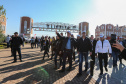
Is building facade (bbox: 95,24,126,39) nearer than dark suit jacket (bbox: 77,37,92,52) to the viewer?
No

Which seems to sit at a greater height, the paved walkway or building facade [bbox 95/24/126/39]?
building facade [bbox 95/24/126/39]

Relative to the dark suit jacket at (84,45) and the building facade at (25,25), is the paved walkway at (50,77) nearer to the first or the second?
the dark suit jacket at (84,45)

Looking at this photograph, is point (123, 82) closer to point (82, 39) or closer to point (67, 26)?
point (82, 39)

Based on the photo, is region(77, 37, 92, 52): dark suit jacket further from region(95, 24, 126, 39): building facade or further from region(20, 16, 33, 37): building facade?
region(95, 24, 126, 39): building facade

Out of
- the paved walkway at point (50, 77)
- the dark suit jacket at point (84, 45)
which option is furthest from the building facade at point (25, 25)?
the dark suit jacket at point (84, 45)

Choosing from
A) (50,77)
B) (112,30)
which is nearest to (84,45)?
(50,77)

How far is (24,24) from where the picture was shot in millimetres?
46031

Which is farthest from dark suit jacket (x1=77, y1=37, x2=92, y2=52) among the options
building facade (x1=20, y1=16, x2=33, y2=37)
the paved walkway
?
building facade (x1=20, y1=16, x2=33, y2=37)

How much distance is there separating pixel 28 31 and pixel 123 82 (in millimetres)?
45313

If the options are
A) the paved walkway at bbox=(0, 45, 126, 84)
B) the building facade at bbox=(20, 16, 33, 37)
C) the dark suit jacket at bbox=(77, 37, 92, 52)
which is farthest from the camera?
the building facade at bbox=(20, 16, 33, 37)

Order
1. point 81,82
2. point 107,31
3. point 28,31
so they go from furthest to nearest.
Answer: point 107,31, point 28,31, point 81,82

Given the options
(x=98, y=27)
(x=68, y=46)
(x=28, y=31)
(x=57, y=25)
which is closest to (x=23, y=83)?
(x=68, y=46)

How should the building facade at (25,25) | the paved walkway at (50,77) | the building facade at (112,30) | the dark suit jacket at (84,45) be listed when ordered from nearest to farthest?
the paved walkway at (50,77) → the dark suit jacket at (84,45) → the building facade at (25,25) → the building facade at (112,30)

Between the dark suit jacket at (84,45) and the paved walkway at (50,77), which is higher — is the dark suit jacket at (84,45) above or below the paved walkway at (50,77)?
above
